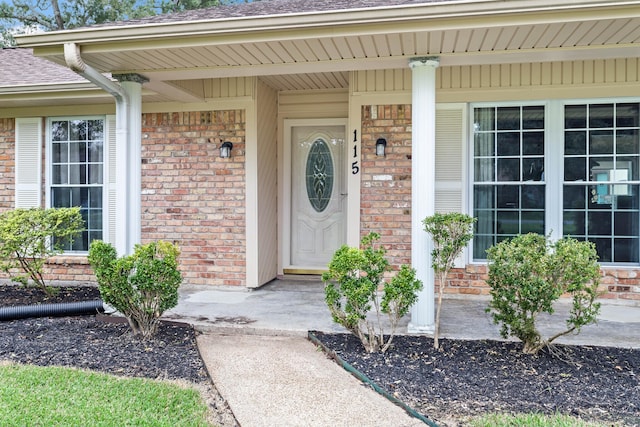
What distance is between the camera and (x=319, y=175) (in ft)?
24.3

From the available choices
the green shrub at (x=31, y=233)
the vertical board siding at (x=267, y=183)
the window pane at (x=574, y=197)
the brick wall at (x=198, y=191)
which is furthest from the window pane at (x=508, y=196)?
the green shrub at (x=31, y=233)

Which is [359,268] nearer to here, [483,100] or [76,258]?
[483,100]

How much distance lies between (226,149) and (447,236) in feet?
→ 11.3

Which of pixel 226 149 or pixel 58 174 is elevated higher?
pixel 226 149

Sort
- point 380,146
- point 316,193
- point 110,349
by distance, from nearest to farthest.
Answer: point 110,349 < point 380,146 < point 316,193

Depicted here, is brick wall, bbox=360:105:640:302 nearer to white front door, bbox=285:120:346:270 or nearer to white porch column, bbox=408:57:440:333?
white front door, bbox=285:120:346:270

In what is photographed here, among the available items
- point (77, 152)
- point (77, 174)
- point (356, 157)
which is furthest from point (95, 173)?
point (356, 157)

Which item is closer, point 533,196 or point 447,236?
point 447,236

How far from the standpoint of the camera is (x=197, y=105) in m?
6.59

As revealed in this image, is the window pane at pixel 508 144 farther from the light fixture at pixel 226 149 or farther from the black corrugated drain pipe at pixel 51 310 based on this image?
the black corrugated drain pipe at pixel 51 310

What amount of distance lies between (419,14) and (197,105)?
3653 mm

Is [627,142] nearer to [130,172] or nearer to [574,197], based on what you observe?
[574,197]

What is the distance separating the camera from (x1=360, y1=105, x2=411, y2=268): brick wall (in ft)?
19.9

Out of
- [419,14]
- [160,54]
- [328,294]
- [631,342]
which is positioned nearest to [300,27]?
[419,14]
